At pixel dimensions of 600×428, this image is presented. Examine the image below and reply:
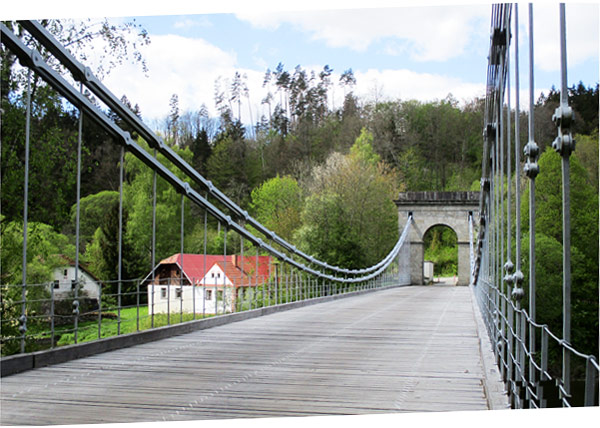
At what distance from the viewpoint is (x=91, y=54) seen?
10.3 m

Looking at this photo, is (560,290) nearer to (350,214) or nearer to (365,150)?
(350,214)

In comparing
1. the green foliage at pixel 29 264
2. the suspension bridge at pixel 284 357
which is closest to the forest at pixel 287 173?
the green foliage at pixel 29 264

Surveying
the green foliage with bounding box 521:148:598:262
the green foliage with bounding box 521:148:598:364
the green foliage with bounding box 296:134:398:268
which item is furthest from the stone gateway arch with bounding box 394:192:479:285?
the green foliage with bounding box 521:148:598:262

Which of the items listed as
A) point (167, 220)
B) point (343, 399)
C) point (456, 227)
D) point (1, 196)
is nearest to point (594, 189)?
point (456, 227)

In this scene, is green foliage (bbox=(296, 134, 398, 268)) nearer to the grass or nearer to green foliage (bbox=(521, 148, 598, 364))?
green foliage (bbox=(521, 148, 598, 364))

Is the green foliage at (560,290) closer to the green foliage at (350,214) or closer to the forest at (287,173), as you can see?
the forest at (287,173)

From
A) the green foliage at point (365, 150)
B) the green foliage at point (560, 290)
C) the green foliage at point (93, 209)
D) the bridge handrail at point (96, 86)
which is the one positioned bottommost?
the green foliage at point (560, 290)

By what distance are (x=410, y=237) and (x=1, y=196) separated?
19.9 metres

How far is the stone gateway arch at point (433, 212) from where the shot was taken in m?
26.1

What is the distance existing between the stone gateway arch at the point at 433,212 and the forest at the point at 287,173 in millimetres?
900

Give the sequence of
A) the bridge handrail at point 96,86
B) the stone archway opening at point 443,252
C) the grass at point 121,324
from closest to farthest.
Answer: the bridge handrail at point 96,86, the grass at point 121,324, the stone archway opening at point 443,252

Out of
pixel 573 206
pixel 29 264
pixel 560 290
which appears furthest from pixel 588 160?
pixel 29 264

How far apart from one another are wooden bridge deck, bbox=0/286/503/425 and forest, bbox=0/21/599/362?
2.18 metres

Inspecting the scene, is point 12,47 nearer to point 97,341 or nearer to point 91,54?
point 97,341
